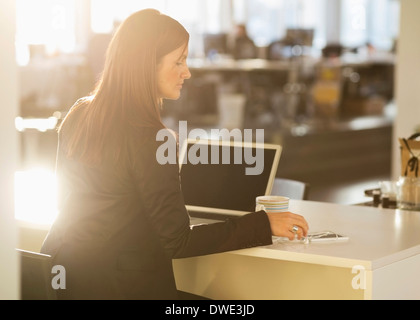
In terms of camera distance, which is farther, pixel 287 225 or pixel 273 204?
pixel 273 204

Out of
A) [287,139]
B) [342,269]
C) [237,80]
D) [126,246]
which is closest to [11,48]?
[126,246]

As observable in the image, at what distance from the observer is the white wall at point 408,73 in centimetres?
510

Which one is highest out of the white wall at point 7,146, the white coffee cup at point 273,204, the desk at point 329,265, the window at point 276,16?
the window at point 276,16

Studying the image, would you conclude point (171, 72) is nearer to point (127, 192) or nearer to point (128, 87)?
point (128, 87)

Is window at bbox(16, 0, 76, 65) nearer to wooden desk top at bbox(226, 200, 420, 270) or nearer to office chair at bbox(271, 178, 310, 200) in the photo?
office chair at bbox(271, 178, 310, 200)

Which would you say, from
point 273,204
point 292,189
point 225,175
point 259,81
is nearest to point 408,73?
point 292,189

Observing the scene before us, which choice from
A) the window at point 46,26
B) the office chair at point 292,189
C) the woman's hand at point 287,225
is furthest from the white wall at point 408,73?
the window at point 46,26

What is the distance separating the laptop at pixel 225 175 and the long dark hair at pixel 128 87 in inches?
25.6

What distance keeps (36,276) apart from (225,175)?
0.90m

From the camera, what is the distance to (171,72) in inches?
82.0

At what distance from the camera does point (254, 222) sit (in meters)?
2.09

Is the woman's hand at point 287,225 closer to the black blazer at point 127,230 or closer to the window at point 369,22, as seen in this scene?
the black blazer at point 127,230
